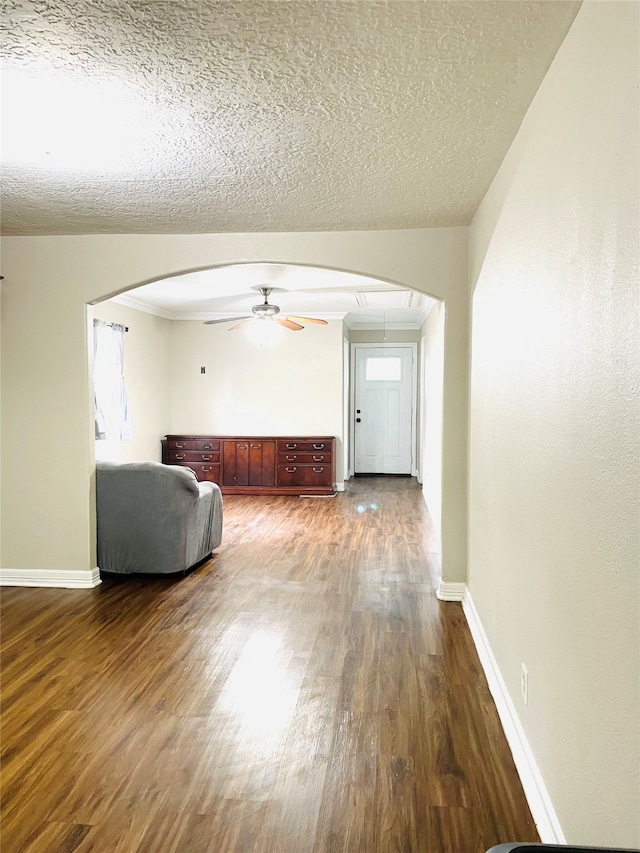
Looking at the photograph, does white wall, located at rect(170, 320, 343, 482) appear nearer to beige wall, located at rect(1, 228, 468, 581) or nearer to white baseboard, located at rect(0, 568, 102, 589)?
beige wall, located at rect(1, 228, 468, 581)

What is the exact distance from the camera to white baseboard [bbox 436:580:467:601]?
4.00 meters

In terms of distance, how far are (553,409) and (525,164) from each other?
Result: 3.34ft

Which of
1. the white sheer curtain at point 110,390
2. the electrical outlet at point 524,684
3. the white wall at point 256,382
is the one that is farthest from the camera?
the white wall at point 256,382

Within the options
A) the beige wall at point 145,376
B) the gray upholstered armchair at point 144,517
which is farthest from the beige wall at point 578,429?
the beige wall at point 145,376

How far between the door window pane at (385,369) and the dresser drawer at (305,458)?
2132 millimetres

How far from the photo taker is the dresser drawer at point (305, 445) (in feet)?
26.4

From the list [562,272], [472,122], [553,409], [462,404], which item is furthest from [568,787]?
[462,404]

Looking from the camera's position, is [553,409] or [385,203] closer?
[553,409]

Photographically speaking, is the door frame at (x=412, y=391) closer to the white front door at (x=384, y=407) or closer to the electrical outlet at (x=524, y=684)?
the white front door at (x=384, y=407)

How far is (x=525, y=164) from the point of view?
2.24 meters

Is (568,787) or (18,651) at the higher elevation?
(568,787)

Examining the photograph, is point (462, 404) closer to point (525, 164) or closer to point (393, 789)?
point (525, 164)

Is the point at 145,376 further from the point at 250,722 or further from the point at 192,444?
the point at 250,722

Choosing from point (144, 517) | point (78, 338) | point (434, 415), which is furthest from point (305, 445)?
point (78, 338)
